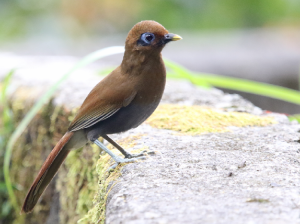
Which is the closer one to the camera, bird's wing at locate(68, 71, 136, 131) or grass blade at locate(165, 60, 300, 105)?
bird's wing at locate(68, 71, 136, 131)

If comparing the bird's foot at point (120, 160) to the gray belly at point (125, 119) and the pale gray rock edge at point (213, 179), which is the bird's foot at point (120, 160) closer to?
Answer: the pale gray rock edge at point (213, 179)

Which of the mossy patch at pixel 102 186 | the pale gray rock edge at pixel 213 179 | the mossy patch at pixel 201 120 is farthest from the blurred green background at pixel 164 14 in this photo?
the mossy patch at pixel 102 186

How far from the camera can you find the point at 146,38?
2223mm

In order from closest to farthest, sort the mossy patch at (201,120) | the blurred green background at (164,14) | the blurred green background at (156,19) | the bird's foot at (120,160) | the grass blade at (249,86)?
1. the bird's foot at (120,160)
2. the mossy patch at (201,120)
3. the grass blade at (249,86)
4. the blurred green background at (156,19)
5. the blurred green background at (164,14)

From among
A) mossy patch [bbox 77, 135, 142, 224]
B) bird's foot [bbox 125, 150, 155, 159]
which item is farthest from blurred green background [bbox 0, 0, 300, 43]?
bird's foot [bbox 125, 150, 155, 159]

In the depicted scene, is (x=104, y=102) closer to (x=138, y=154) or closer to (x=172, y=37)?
(x=138, y=154)

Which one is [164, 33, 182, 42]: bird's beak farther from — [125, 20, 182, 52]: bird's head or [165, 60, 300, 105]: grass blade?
[165, 60, 300, 105]: grass blade

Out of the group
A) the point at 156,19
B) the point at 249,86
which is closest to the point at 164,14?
the point at 156,19

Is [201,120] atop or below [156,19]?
below

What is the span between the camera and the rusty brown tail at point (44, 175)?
2.26m

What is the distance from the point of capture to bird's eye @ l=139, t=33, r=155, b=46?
7.25 feet

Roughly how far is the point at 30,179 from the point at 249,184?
2.08 m

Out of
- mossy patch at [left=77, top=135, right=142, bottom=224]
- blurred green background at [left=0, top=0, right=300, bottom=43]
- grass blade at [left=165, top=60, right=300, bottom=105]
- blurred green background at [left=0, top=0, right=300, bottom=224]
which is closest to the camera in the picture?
mossy patch at [left=77, top=135, right=142, bottom=224]

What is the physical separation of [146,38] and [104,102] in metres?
0.38
